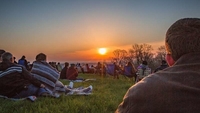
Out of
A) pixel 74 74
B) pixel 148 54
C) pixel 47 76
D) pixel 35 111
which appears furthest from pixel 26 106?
pixel 148 54

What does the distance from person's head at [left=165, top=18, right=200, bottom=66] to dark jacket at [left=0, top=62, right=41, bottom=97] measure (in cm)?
470

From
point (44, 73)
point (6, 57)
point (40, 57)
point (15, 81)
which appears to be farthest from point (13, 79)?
point (40, 57)

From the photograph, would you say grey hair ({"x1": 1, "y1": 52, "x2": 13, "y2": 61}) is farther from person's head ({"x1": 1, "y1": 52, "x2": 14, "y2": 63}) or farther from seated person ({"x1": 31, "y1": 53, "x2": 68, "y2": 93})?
seated person ({"x1": 31, "y1": 53, "x2": 68, "y2": 93})

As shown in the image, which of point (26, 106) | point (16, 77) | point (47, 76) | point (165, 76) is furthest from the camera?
point (47, 76)

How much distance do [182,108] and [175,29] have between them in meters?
0.59

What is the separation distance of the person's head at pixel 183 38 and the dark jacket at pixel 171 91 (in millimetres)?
56

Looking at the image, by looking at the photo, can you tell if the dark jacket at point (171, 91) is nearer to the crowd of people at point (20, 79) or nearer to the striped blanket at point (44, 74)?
the crowd of people at point (20, 79)

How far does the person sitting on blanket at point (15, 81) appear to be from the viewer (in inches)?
217

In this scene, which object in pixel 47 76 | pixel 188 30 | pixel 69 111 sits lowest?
pixel 69 111

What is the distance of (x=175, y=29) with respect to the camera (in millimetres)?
1571

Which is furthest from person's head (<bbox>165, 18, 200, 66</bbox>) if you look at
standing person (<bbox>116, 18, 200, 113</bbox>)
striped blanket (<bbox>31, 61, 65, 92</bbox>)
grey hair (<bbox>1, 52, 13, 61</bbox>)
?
striped blanket (<bbox>31, 61, 65, 92</bbox>)

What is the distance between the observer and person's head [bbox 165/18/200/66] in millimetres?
1483

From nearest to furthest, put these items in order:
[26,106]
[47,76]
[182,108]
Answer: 1. [182,108]
2. [26,106]
3. [47,76]

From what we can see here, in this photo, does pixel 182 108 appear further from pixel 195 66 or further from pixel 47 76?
pixel 47 76
